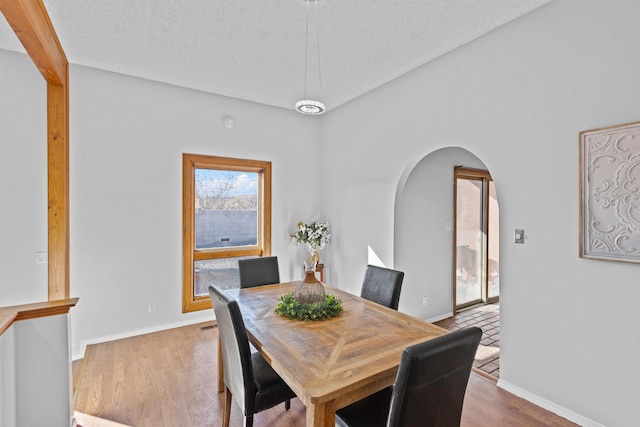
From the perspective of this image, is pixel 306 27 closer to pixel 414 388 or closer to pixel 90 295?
pixel 414 388

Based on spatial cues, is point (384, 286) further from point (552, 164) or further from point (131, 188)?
point (131, 188)

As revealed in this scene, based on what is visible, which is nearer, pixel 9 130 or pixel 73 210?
pixel 9 130

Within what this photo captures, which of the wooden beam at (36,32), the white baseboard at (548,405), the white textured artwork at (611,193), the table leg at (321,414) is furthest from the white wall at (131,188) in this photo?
the white textured artwork at (611,193)

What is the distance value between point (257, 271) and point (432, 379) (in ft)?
7.14

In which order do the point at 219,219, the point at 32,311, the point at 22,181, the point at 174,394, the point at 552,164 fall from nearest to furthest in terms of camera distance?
the point at 32,311, the point at 552,164, the point at 174,394, the point at 22,181, the point at 219,219

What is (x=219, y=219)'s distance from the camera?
4.24 meters

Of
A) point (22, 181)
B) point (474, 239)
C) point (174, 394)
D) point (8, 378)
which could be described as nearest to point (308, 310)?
point (174, 394)

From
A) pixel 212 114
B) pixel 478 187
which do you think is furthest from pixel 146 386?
pixel 478 187

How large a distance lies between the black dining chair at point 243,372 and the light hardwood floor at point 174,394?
0.53m

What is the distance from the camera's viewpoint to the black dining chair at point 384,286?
2514 millimetres

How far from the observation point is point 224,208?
4.28 meters

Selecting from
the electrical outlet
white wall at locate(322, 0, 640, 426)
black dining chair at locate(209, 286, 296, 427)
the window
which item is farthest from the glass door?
the electrical outlet

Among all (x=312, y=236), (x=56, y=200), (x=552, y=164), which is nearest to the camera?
(x=552, y=164)

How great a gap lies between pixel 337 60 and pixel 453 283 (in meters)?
3.14
